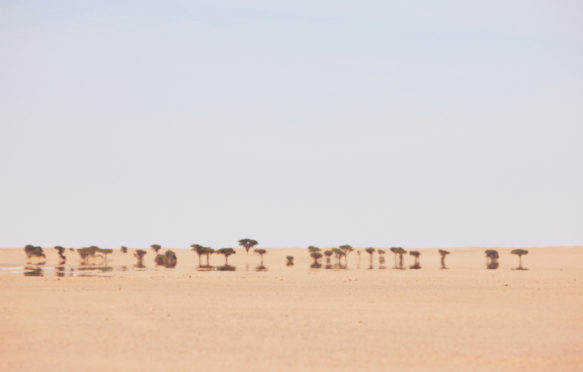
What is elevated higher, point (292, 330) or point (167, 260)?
point (167, 260)

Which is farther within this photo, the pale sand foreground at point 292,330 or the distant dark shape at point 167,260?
the distant dark shape at point 167,260

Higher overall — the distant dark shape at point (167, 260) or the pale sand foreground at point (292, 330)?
the distant dark shape at point (167, 260)

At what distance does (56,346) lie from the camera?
21.0 m

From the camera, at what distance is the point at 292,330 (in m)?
25.0

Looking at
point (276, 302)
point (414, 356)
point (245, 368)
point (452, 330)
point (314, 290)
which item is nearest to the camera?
point (245, 368)

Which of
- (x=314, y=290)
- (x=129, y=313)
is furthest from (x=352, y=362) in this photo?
(x=314, y=290)

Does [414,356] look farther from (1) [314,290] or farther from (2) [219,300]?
(1) [314,290]

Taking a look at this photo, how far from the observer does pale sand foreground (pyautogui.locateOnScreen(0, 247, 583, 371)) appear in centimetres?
1850

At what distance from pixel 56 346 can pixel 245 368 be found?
7542mm

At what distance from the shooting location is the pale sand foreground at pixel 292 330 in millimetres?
18500

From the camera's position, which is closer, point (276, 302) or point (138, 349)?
point (138, 349)

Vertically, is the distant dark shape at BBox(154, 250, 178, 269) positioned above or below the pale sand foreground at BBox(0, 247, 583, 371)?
above

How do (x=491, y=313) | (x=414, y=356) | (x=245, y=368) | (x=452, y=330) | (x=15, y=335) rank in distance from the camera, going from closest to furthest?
(x=245, y=368) → (x=414, y=356) → (x=15, y=335) → (x=452, y=330) → (x=491, y=313)

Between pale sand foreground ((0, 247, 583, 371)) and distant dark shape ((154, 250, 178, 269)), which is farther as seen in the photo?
distant dark shape ((154, 250, 178, 269))
